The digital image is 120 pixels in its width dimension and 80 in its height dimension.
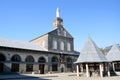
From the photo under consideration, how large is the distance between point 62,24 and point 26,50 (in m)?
14.7

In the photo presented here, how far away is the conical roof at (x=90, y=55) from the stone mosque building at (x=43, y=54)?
12201 mm

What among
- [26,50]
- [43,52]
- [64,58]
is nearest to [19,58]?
[26,50]

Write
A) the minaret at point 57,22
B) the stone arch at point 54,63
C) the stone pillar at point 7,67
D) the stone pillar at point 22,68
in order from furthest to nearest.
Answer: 1. the minaret at point 57,22
2. the stone arch at point 54,63
3. the stone pillar at point 22,68
4. the stone pillar at point 7,67

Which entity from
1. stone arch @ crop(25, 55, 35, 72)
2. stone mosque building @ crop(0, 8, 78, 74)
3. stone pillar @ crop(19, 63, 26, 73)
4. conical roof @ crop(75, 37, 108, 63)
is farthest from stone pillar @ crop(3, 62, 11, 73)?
conical roof @ crop(75, 37, 108, 63)

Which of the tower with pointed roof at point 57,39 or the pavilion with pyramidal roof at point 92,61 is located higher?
the tower with pointed roof at point 57,39

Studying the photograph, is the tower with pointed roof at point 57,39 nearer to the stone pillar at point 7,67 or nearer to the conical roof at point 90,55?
the stone pillar at point 7,67

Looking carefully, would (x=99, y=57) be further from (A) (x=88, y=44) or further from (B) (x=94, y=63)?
(A) (x=88, y=44)

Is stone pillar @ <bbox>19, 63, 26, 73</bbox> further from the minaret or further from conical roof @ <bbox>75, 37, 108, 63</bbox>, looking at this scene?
the minaret

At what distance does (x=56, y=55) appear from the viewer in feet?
122

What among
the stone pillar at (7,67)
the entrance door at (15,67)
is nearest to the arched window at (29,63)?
the entrance door at (15,67)

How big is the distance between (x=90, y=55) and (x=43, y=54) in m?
14.0

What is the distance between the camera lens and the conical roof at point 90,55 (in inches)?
911

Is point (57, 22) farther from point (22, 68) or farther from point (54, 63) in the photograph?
point (22, 68)

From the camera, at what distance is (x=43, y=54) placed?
3494cm
